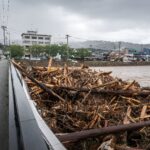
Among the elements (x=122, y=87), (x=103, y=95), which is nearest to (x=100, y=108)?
(x=103, y=95)

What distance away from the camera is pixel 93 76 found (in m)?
13.7

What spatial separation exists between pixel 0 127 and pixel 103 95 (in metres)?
7.94

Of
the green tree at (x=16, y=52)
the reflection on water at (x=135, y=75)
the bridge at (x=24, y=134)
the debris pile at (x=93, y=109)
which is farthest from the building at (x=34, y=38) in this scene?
the bridge at (x=24, y=134)

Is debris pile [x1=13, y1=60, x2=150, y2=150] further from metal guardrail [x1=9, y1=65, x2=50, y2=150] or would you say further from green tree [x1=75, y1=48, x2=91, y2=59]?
green tree [x1=75, y1=48, x2=91, y2=59]

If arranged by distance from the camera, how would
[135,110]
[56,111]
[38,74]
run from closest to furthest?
[56,111] → [135,110] → [38,74]

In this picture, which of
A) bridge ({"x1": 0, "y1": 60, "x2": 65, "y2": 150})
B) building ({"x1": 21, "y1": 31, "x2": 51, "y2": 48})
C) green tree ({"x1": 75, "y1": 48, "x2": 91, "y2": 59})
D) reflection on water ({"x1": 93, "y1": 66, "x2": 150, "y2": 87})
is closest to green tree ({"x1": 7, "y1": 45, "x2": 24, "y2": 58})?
green tree ({"x1": 75, "y1": 48, "x2": 91, "y2": 59})

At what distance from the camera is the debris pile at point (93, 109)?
22.5 ft

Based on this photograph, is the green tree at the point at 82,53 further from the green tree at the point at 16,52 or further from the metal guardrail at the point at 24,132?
the metal guardrail at the point at 24,132

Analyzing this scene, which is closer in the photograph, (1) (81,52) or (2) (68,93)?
(2) (68,93)

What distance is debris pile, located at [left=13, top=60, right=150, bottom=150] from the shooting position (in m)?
6.87

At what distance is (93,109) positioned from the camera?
903 cm

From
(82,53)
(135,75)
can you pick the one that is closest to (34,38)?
(82,53)

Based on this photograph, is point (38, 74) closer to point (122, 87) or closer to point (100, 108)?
point (122, 87)

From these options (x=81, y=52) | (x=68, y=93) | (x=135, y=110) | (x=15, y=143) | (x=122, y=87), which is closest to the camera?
(x=15, y=143)
